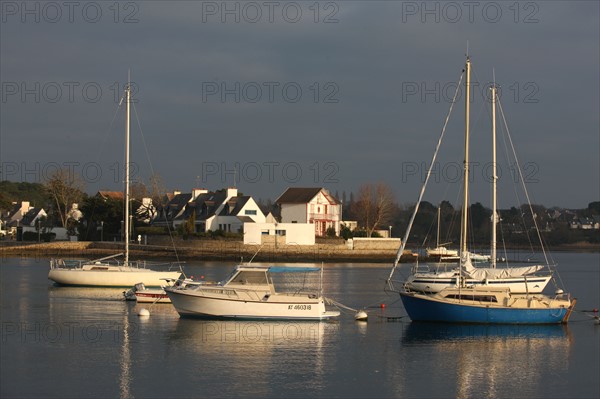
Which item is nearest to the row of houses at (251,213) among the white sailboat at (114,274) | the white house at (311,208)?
the white house at (311,208)

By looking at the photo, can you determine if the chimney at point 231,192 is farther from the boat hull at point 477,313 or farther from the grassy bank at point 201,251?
the boat hull at point 477,313

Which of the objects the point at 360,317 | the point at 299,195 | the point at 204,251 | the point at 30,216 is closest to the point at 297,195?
the point at 299,195

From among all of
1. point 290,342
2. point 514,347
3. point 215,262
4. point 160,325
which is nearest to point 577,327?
point 514,347

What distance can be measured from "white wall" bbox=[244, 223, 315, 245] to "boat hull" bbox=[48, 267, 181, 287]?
41217 millimetres

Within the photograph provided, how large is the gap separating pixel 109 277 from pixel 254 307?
20057mm

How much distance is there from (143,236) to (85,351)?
6961cm

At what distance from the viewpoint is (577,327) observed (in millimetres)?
37875

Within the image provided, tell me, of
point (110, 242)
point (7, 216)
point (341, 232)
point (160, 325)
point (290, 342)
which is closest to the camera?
point (290, 342)

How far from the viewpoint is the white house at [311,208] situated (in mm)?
104000

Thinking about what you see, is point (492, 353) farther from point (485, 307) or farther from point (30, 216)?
point (30, 216)

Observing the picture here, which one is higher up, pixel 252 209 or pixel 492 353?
pixel 252 209

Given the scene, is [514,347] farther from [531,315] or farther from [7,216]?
[7,216]

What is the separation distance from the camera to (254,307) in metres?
35.4

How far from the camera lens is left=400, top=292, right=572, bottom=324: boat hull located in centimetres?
3566
